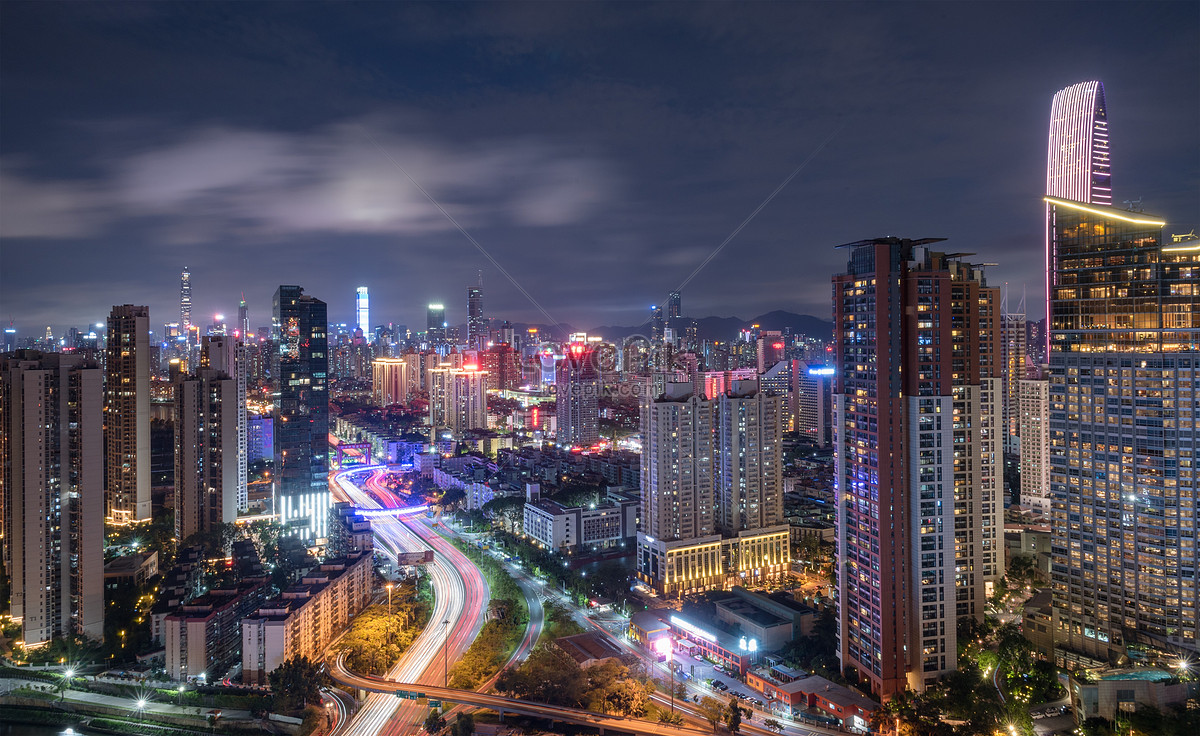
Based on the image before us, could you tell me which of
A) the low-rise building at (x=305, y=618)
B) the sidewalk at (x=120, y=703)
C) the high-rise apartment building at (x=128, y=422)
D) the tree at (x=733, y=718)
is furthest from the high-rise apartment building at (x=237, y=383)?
the tree at (x=733, y=718)

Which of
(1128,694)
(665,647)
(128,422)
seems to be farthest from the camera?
(128,422)

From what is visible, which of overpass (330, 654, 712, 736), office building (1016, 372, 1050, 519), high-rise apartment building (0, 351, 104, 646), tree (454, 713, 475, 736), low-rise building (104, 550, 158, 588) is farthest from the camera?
office building (1016, 372, 1050, 519)

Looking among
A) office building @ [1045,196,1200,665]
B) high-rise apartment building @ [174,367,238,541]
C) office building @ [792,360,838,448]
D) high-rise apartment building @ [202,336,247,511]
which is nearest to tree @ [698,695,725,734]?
office building @ [1045,196,1200,665]

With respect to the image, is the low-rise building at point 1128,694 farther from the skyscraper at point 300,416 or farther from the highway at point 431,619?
the skyscraper at point 300,416

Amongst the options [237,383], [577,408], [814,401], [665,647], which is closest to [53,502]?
[237,383]

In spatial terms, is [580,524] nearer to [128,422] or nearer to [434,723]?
[434,723]

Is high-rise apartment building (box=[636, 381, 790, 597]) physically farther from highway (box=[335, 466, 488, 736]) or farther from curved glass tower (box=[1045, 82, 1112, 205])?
curved glass tower (box=[1045, 82, 1112, 205])
